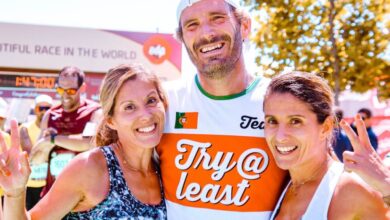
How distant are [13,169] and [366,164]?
149cm

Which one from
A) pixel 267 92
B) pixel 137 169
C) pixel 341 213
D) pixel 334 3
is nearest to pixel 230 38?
pixel 267 92

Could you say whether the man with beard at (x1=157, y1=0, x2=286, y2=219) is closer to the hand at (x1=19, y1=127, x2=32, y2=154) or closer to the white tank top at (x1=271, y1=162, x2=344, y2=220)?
the white tank top at (x1=271, y1=162, x2=344, y2=220)

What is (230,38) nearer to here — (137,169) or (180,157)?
(180,157)

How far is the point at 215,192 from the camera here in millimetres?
2424

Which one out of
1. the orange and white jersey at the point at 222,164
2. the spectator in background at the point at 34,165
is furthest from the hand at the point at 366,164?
the spectator in background at the point at 34,165

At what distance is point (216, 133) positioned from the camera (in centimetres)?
247

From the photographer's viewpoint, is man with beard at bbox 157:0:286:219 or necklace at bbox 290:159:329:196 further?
man with beard at bbox 157:0:286:219

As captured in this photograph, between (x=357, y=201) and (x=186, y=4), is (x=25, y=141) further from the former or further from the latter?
(x=357, y=201)

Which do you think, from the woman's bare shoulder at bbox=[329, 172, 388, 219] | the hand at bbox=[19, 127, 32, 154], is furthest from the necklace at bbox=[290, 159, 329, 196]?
the hand at bbox=[19, 127, 32, 154]

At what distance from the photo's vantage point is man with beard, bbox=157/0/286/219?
7.93ft

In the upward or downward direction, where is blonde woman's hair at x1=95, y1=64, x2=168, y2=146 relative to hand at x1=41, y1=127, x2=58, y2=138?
upward

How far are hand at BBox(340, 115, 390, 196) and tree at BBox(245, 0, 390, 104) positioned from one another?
914 cm

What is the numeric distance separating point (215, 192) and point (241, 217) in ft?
0.58

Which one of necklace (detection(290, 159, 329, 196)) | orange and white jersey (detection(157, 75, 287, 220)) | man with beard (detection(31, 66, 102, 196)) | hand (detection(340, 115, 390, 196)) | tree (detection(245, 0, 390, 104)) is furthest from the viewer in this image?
tree (detection(245, 0, 390, 104))
